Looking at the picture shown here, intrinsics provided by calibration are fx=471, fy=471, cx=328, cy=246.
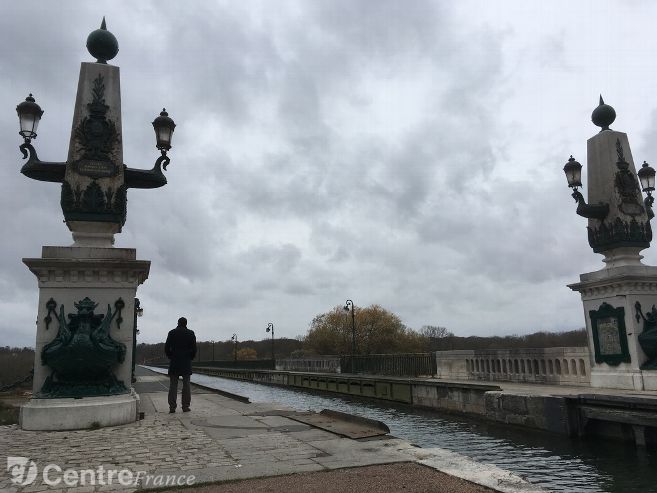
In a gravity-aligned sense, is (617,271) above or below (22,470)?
above

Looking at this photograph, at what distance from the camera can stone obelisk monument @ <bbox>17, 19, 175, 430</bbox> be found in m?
8.57

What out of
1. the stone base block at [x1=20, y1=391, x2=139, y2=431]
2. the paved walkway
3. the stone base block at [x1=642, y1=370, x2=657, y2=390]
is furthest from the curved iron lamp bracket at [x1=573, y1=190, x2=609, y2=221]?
the stone base block at [x1=20, y1=391, x2=139, y2=431]

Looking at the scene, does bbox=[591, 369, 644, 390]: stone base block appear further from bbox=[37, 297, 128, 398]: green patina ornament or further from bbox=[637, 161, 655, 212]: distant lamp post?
bbox=[37, 297, 128, 398]: green patina ornament

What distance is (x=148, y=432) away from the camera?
772cm

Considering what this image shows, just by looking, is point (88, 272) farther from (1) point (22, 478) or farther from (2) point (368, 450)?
A: (2) point (368, 450)

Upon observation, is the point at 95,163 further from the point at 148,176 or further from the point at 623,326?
the point at 623,326

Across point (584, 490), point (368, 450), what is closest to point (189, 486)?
point (368, 450)

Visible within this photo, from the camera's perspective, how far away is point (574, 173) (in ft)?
42.3

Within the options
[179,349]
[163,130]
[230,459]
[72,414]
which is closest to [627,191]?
[163,130]

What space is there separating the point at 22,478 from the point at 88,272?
16.1 ft

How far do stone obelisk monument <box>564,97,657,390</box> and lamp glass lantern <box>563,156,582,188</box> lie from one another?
0.02 m

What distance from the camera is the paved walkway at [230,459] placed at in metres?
4.53

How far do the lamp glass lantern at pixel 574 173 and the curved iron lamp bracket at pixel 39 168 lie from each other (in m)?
12.6

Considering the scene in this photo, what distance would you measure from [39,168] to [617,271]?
1407 cm
